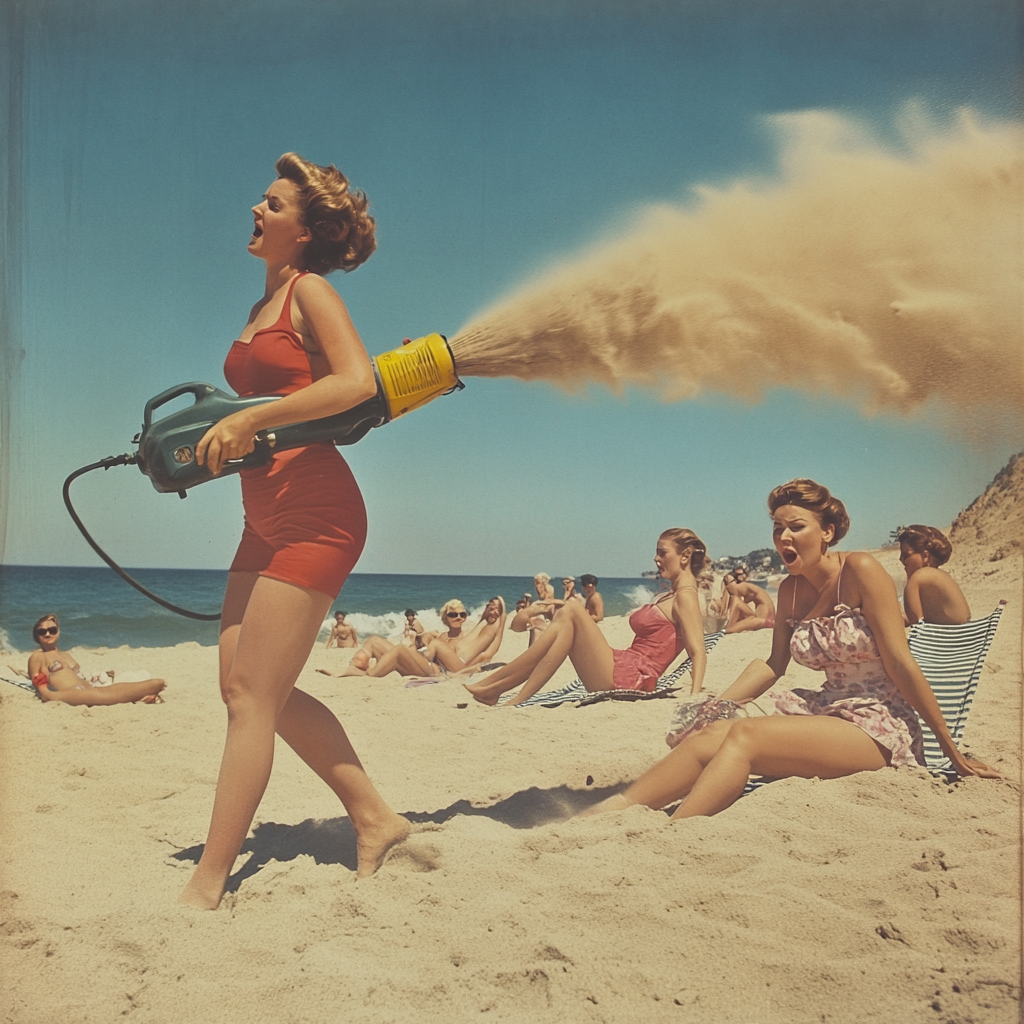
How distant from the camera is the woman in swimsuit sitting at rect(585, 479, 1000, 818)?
109 inches

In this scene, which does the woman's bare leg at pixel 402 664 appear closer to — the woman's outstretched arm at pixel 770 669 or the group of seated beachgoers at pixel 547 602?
the group of seated beachgoers at pixel 547 602

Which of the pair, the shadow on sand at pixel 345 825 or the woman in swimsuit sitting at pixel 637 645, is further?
the woman in swimsuit sitting at pixel 637 645

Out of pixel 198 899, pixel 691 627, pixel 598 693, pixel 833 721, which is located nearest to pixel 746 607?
pixel 691 627

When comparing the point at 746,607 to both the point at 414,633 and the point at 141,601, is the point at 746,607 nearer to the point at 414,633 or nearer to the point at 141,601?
the point at 414,633

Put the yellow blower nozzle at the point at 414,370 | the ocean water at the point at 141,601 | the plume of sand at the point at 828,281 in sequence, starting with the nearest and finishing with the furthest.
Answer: the yellow blower nozzle at the point at 414,370, the plume of sand at the point at 828,281, the ocean water at the point at 141,601

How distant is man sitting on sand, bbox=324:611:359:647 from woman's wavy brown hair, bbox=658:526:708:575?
130cm

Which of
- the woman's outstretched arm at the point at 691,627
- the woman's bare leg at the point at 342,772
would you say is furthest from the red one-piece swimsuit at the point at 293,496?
the woman's outstretched arm at the point at 691,627

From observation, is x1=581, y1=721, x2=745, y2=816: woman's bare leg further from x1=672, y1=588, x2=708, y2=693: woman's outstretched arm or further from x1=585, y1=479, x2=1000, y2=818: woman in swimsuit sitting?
x1=672, y1=588, x2=708, y2=693: woman's outstretched arm

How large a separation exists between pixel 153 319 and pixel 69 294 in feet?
1.00

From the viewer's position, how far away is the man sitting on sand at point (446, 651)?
397cm

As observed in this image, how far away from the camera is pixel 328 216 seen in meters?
2.94

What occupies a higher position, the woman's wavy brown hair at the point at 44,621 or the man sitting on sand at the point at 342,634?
the woman's wavy brown hair at the point at 44,621

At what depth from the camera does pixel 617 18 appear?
3.36 m

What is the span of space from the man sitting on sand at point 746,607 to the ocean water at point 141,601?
329 mm
